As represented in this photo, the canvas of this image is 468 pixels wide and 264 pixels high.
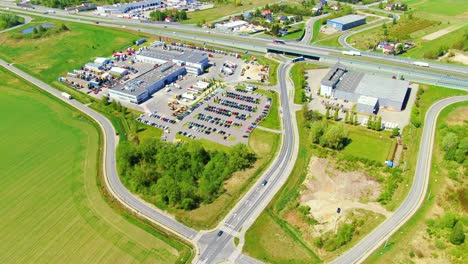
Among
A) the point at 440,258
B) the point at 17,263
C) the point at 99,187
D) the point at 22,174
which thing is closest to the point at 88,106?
the point at 22,174

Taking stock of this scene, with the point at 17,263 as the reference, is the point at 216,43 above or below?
above

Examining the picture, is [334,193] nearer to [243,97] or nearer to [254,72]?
[243,97]

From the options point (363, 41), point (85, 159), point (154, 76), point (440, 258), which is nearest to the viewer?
point (440, 258)

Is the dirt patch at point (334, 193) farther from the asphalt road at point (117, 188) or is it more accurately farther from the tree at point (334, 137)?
the asphalt road at point (117, 188)

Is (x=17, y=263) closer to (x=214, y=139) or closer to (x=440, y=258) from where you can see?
(x=214, y=139)

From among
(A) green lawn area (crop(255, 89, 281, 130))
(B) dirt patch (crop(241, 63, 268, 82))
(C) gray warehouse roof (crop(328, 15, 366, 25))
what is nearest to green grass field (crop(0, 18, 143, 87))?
(B) dirt patch (crop(241, 63, 268, 82))
